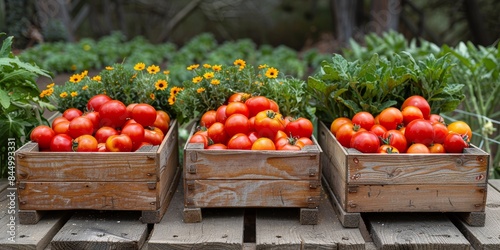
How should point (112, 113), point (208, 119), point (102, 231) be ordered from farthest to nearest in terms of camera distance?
point (208, 119) < point (112, 113) < point (102, 231)

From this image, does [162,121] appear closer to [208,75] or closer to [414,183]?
[208,75]

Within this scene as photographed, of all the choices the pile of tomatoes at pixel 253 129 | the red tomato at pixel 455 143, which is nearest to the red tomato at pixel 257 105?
the pile of tomatoes at pixel 253 129

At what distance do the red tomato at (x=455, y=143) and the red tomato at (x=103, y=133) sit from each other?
153 centimetres

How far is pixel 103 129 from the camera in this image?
282cm

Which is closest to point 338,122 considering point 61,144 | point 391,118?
point 391,118

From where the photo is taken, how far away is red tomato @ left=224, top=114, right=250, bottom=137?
2783 mm

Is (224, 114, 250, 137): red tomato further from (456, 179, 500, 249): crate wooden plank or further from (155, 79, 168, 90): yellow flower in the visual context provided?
(456, 179, 500, 249): crate wooden plank

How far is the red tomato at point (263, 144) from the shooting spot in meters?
2.63

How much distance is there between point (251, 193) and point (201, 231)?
0.88 ft

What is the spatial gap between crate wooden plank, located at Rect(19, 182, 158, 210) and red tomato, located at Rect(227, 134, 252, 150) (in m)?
0.39

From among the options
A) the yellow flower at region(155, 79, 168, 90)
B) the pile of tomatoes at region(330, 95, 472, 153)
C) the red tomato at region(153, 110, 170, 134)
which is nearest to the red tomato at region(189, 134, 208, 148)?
the red tomato at region(153, 110, 170, 134)

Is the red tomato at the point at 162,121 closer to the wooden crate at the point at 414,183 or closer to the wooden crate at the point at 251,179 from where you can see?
the wooden crate at the point at 251,179

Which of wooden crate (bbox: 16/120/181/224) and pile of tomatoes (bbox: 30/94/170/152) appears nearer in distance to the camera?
wooden crate (bbox: 16/120/181/224)

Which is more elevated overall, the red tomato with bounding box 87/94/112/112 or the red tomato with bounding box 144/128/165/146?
the red tomato with bounding box 87/94/112/112
